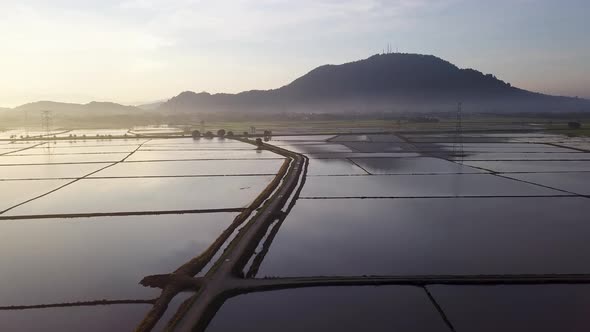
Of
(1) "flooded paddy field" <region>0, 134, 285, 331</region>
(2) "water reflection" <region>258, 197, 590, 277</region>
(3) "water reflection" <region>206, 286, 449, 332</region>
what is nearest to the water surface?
(1) "flooded paddy field" <region>0, 134, 285, 331</region>

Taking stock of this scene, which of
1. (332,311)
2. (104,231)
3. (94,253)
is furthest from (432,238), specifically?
(104,231)

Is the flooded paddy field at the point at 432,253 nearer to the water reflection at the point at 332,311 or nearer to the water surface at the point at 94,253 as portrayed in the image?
the water reflection at the point at 332,311

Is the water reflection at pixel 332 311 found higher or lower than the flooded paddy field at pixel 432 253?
lower

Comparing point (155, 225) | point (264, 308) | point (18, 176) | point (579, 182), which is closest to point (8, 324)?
point (264, 308)

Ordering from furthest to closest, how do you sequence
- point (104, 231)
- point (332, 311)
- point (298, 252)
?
point (104, 231), point (298, 252), point (332, 311)

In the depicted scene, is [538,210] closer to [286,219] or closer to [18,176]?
[286,219]

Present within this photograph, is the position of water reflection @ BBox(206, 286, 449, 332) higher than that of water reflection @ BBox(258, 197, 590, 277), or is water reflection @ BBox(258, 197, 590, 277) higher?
water reflection @ BBox(258, 197, 590, 277)

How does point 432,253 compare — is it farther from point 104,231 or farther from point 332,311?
point 104,231

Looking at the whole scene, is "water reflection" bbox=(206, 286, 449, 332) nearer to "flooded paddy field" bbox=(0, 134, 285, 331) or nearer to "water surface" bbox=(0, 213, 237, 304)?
"flooded paddy field" bbox=(0, 134, 285, 331)

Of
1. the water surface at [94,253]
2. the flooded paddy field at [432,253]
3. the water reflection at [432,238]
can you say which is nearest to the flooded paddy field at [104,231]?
the water surface at [94,253]
